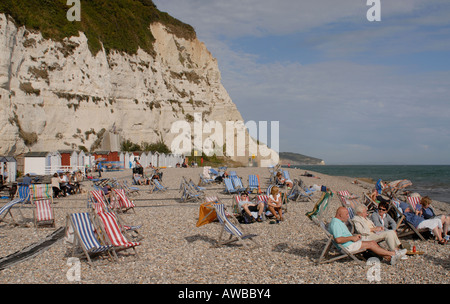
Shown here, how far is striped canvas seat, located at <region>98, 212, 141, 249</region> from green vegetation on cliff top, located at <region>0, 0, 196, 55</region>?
30694mm

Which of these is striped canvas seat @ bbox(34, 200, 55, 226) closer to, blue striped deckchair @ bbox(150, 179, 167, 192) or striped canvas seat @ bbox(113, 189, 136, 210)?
striped canvas seat @ bbox(113, 189, 136, 210)

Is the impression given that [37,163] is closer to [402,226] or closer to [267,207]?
[267,207]

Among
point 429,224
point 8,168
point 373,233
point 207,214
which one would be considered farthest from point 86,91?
point 373,233

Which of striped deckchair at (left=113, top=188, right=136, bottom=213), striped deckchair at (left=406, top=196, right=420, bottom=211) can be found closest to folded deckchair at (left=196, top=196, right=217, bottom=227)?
striped deckchair at (left=113, top=188, right=136, bottom=213)

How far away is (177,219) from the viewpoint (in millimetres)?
9336

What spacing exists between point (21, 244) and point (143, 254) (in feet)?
8.36

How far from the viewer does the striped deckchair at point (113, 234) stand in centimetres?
582

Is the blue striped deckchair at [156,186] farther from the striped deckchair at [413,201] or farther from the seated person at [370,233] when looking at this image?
the seated person at [370,233]

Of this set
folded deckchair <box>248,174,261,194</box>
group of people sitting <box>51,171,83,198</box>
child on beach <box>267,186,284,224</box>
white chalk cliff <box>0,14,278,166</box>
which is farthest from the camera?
white chalk cliff <box>0,14,278,166</box>

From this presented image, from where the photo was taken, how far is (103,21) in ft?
147

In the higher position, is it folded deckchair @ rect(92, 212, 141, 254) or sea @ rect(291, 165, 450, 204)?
folded deckchair @ rect(92, 212, 141, 254)

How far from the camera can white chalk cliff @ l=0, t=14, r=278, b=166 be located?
3050 centimetres
